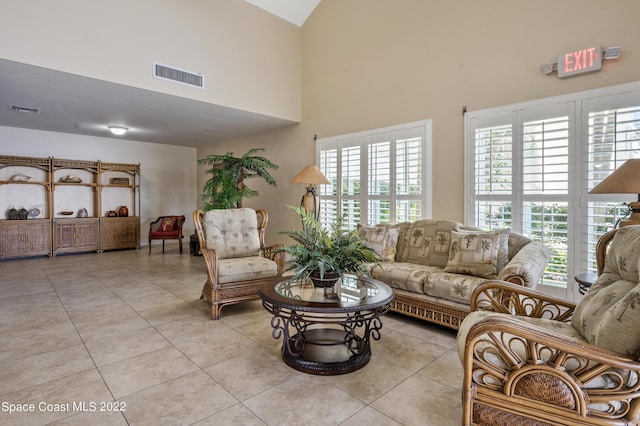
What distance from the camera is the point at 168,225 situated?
745 cm

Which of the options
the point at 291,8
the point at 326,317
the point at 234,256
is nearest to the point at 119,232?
the point at 234,256

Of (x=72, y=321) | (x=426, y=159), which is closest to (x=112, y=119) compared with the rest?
(x=72, y=321)

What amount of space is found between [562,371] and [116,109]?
611cm

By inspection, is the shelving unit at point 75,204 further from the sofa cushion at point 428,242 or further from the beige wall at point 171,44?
the sofa cushion at point 428,242

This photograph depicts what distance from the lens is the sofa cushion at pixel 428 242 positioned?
11.7 feet

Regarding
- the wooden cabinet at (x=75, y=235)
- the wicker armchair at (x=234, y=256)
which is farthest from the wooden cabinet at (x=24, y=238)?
the wicker armchair at (x=234, y=256)

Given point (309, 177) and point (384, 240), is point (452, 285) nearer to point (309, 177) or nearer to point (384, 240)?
point (384, 240)

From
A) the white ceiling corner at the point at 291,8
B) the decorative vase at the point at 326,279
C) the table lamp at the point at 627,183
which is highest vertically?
the white ceiling corner at the point at 291,8

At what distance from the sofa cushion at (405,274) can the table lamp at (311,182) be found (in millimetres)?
1742

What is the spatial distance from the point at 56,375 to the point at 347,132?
4.36 meters

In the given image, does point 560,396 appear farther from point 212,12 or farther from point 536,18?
point 212,12

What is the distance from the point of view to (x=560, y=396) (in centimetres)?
132

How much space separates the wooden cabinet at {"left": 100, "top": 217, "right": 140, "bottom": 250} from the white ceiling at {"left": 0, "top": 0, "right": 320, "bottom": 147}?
1903 millimetres

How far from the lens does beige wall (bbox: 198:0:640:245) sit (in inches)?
121
